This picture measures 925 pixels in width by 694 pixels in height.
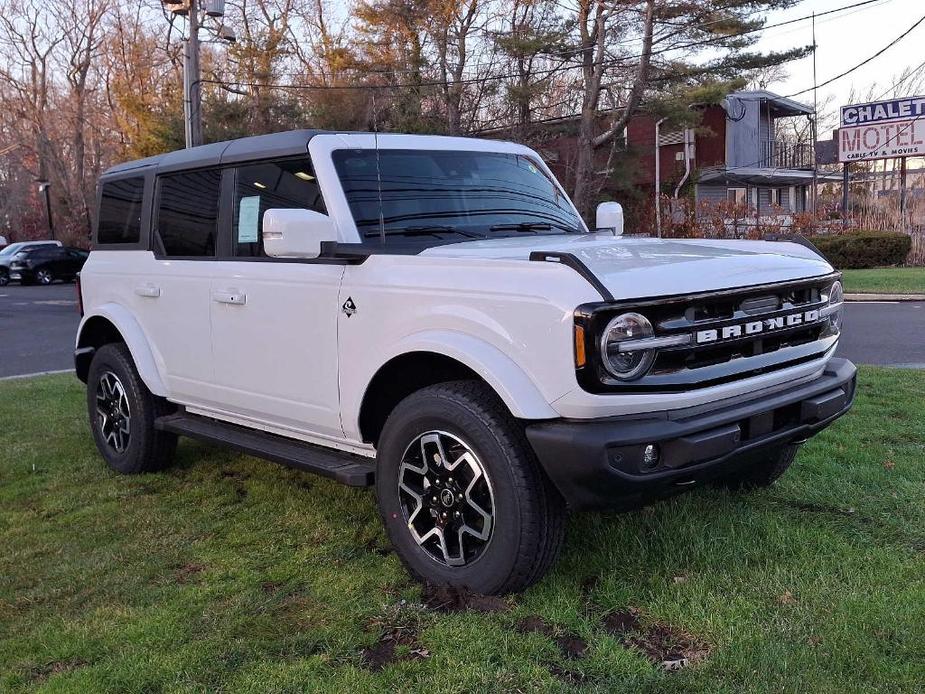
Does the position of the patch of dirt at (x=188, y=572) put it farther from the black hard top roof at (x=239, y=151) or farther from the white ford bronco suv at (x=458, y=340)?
the black hard top roof at (x=239, y=151)

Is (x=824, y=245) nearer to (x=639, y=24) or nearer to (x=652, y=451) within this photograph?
(x=639, y=24)

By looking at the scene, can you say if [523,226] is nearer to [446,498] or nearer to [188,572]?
[446,498]

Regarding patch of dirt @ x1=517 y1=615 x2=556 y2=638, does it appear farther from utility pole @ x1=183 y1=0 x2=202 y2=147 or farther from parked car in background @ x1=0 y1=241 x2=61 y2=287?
parked car in background @ x1=0 y1=241 x2=61 y2=287

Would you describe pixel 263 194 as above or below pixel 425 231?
above

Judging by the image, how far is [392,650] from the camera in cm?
308

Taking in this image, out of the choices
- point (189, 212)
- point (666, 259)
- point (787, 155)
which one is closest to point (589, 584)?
point (666, 259)

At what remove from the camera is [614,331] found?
3.00m

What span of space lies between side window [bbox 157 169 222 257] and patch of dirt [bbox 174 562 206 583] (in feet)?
5.62

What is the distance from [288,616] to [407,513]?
2.05 ft

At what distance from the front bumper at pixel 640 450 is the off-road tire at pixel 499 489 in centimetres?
14

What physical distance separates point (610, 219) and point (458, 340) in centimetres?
217

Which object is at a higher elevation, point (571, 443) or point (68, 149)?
point (68, 149)

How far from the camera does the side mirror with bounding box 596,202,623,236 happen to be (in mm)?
5145

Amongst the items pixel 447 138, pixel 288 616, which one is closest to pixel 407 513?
pixel 288 616
